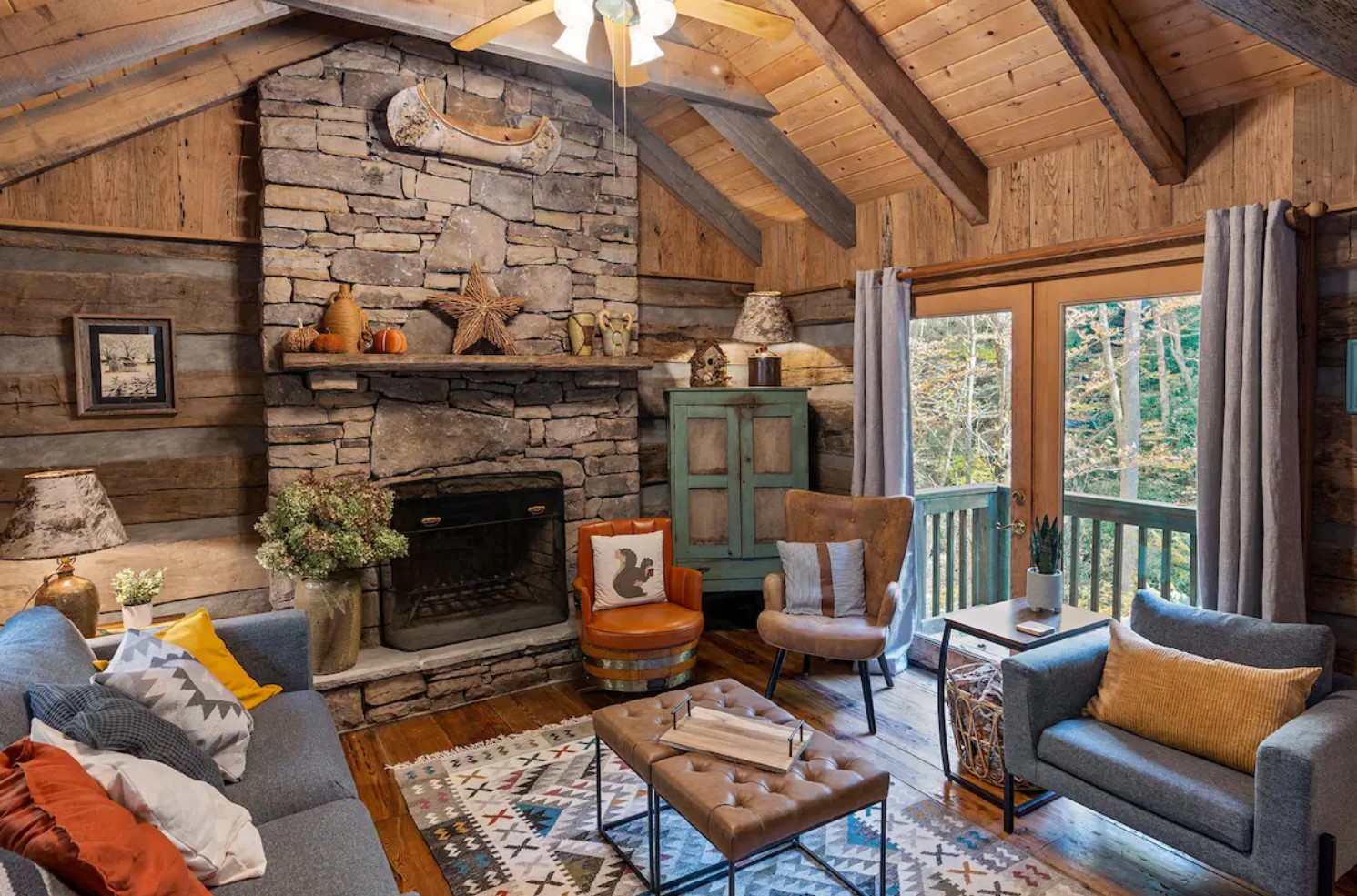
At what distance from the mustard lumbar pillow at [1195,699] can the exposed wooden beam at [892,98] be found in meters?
2.12

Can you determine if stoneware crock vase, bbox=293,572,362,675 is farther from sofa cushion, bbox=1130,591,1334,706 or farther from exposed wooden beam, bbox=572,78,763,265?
sofa cushion, bbox=1130,591,1334,706

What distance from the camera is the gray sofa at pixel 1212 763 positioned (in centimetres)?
205

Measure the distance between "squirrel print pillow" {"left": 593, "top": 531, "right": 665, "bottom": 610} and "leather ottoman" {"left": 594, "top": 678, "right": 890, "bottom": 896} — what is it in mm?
1276

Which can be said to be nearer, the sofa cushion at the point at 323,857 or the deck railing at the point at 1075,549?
the sofa cushion at the point at 323,857

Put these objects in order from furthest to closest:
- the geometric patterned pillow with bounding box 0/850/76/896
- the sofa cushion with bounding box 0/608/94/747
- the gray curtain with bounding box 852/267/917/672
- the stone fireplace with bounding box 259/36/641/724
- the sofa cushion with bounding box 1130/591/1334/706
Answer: the gray curtain with bounding box 852/267/917/672 → the stone fireplace with bounding box 259/36/641/724 → the sofa cushion with bounding box 1130/591/1334/706 → the sofa cushion with bounding box 0/608/94/747 → the geometric patterned pillow with bounding box 0/850/76/896

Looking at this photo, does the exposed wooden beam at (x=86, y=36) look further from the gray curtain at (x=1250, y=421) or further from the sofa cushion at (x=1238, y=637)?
the sofa cushion at (x=1238, y=637)

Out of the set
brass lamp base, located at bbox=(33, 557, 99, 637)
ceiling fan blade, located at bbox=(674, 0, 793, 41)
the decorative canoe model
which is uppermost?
the decorative canoe model

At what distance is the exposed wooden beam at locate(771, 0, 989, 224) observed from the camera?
127 inches

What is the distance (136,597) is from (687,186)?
11.8 feet

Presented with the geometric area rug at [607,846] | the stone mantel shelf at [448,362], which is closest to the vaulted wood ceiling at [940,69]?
the stone mantel shelf at [448,362]

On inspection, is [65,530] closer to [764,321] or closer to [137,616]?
[137,616]

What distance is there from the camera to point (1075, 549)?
12.4 feet

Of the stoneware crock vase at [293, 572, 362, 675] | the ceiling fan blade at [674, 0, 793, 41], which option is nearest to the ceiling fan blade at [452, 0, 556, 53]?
the ceiling fan blade at [674, 0, 793, 41]

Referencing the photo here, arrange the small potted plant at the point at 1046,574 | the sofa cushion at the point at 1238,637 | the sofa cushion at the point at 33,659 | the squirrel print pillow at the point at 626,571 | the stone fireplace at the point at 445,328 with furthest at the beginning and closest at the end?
the squirrel print pillow at the point at 626,571 → the stone fireplace at the point at 445,328 → the small potted plant at the point at 1046,574 → the sofa cushion at the point at 1238,637 → the sofa cushion at the point at 33,659
